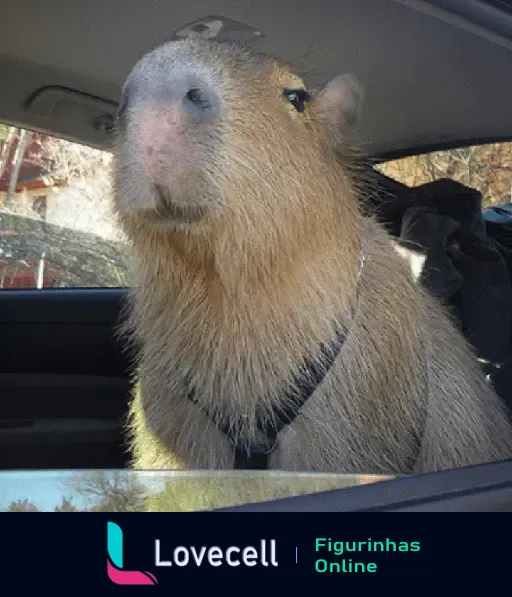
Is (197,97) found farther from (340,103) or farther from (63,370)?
(63,370)

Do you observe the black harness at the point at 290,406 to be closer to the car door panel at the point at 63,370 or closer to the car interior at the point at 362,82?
the car interior at the point at 362,82

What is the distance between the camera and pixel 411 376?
1858 mm

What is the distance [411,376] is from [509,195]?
95cm

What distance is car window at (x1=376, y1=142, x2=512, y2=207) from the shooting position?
2543mm

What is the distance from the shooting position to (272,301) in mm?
1640

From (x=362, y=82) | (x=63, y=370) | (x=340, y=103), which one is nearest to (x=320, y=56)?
(x=362, y=82)

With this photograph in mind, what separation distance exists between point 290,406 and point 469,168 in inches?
48.8
